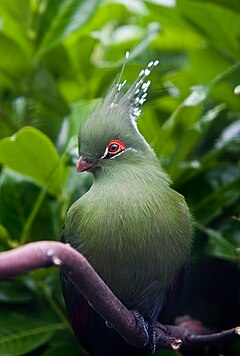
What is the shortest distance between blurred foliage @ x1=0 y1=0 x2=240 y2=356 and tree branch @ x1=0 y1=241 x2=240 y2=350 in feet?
0.77

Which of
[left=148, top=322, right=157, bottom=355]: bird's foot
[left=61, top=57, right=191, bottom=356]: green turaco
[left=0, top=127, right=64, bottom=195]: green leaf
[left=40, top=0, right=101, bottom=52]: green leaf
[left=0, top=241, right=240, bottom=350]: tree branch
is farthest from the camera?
[left=40, top=0, right=101, bottom=52]: green leaf

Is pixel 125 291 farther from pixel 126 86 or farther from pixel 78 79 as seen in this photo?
pixel 78 79

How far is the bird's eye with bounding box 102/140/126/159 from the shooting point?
1.34 meters

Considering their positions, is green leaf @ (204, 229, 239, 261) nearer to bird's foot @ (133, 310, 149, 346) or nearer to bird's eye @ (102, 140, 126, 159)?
bird's foot @ (133, 310, 149, 346)

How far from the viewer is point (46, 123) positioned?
2.07 meters

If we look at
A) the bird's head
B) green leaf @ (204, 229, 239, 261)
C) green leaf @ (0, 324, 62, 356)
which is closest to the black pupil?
the bird's head

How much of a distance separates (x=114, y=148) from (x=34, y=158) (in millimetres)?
391

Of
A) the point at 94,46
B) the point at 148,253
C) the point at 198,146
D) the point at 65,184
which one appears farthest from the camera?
the point at 94,46

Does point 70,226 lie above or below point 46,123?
below

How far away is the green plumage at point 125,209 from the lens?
52.1 inches

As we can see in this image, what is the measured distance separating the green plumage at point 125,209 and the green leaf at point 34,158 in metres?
0.30

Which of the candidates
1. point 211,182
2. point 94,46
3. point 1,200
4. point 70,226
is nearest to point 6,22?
point 94,46

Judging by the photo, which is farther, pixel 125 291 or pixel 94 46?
pixel 94 46

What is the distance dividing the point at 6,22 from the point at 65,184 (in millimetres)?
536
